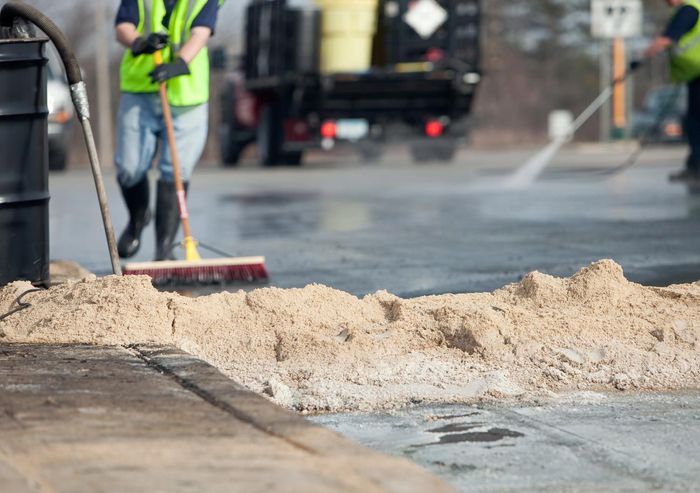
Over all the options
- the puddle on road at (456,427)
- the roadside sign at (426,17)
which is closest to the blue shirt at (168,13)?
the puddle on road at (456,427)

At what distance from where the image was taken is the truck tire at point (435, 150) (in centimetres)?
2452

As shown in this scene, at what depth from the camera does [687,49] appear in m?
14.6

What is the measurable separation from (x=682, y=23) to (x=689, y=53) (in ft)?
0.93

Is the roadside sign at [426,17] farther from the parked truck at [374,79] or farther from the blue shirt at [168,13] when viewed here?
the blue shirt at [168,13]

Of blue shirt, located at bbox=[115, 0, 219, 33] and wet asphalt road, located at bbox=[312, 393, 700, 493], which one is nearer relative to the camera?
wet asphalt road, located at bbox=[312, 393, 700, 493]

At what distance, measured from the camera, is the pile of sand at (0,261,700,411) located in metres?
4.95

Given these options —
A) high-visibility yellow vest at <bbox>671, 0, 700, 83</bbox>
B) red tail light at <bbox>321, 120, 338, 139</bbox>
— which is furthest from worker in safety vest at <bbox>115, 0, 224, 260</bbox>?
red tail light at <bbox>321, 120, 338, 139</bbox>

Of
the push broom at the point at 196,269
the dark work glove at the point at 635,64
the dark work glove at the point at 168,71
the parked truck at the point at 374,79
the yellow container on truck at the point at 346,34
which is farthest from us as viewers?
the yellow container on truck at the point at 346,34

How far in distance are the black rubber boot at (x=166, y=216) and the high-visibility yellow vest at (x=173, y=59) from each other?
522 mm

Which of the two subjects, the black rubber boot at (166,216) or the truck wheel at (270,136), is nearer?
the black rubber boot at (166,216)

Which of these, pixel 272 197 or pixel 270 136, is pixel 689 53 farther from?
pixel 270 136

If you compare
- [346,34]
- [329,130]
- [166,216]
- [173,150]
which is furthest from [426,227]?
[346,34]

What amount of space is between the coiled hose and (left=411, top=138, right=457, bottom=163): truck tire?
17.9 meters

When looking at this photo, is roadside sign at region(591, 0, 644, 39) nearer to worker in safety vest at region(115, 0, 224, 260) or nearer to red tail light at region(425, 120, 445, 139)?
red tail light at region(425, 120, 445, 139)
